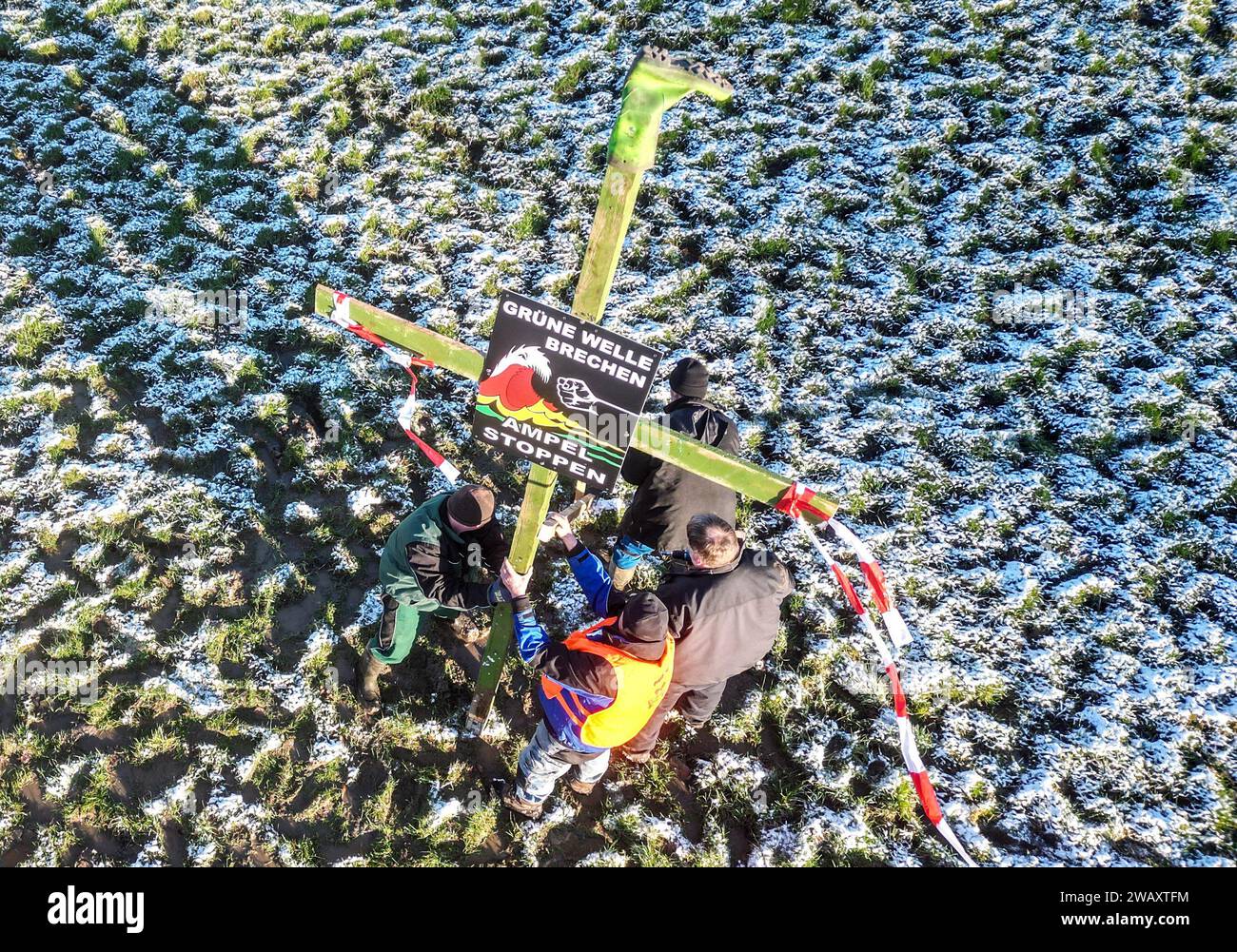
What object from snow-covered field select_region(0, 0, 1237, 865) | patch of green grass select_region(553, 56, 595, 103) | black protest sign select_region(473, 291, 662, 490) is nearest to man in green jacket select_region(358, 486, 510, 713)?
black protest sign select_region(473, 291, 662, 490)

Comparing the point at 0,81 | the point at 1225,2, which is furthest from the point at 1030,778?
the point at 0,81

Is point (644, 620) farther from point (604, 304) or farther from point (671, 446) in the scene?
point (604, 304)

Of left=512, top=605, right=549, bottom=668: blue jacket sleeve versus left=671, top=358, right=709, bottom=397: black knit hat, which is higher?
left=671, top=358, right=709, bottom=397: black knit hat

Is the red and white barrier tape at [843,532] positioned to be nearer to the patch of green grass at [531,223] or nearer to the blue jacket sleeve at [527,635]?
A: the blue jacket sleeve at [527,635]

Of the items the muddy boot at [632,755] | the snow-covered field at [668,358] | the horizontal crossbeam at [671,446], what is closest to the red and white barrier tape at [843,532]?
the horizontal crossbeam at [671,446]

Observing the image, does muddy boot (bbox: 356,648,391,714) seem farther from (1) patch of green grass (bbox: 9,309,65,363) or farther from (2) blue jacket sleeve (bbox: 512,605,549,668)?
(1) patch of green grass (bbox: 9,309,65,363)

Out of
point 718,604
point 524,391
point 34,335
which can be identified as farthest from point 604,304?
point 34,335

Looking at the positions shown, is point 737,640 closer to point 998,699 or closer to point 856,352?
point 998,699
